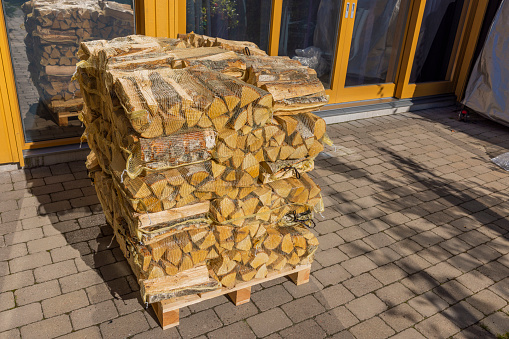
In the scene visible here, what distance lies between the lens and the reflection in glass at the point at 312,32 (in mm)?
7676

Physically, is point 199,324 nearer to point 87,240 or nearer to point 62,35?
point 87,240

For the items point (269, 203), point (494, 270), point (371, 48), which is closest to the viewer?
point (269, 203)

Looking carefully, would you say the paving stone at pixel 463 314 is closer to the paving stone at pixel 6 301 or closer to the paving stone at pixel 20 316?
the paving stone at pixel 20 316

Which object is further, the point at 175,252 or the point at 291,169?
the point at 291,169

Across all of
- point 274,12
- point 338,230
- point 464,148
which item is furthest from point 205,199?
point 464,148

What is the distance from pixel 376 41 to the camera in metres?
8.95

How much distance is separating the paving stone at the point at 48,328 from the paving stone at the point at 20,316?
0.24 ft

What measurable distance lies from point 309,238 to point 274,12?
455cm

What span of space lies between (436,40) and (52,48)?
7.85 meters

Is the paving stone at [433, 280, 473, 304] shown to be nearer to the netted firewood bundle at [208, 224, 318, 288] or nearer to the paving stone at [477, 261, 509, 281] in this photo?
the paving stone at [477, 261, 509, 281]

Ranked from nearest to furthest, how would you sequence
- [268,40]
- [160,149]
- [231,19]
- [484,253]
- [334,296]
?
[160,149], [334,296], [484,253], [231,19], [268,40]

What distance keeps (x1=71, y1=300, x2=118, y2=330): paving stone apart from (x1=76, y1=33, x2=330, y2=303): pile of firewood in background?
1.62 ft

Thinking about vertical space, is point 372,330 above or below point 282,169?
below

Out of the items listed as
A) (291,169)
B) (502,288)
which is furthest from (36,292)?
(502,288)
